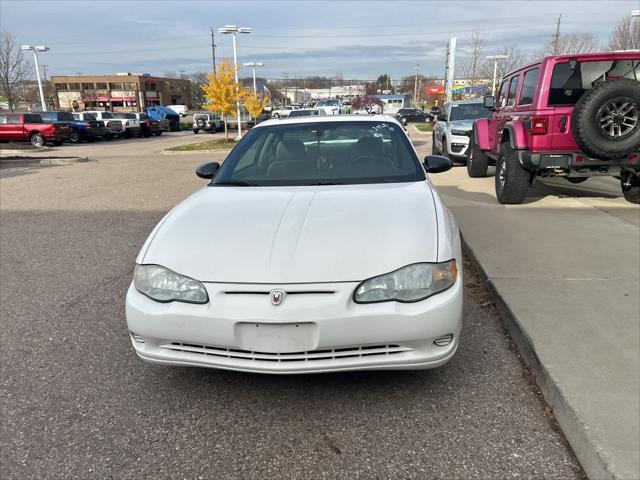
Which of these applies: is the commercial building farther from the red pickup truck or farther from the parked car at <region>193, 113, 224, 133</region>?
the red pickup truck

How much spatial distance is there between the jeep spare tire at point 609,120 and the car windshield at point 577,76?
1.71 ft

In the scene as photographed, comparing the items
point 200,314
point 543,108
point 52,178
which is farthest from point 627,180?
point 52,178

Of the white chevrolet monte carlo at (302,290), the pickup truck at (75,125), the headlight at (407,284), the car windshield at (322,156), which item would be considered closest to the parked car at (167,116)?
the pickup truck at (75,125)

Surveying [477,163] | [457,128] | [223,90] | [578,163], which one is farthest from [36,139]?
[578,163]

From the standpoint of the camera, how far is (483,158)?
10.4 m

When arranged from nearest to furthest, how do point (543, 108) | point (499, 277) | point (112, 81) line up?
point (499, 277) → point (543, 108) → point (112, 81)

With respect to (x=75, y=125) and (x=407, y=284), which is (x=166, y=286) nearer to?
(x=407, y=284)

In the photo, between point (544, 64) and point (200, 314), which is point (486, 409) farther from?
point (544, 64)

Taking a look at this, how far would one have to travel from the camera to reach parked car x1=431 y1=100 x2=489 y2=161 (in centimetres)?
1205

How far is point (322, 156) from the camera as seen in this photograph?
398 cm

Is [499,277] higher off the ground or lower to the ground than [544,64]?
lower

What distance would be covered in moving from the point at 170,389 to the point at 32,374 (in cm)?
95

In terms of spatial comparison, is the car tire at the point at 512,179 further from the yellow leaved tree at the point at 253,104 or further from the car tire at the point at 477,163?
the yellow leaved tree at the point at 253,104

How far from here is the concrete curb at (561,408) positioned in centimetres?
218
